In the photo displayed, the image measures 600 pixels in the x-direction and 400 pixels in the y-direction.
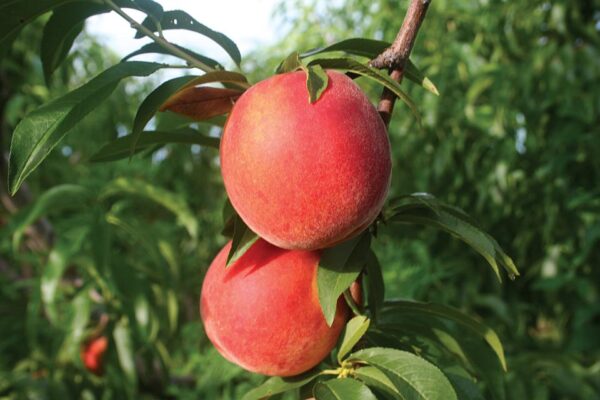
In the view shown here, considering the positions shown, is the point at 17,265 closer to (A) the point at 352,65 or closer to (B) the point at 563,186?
(B) the point at 563,186

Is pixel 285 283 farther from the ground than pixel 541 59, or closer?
farther from the ground

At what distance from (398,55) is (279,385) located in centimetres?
25

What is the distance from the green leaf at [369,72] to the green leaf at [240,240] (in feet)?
0.38

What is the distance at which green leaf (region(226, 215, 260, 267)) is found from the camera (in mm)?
431

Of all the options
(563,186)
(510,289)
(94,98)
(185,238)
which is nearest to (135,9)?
(94,98)

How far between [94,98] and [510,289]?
1278 mm

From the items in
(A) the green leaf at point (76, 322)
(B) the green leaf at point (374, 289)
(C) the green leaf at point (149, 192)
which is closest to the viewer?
(B) the green leaf at point (374, 289)

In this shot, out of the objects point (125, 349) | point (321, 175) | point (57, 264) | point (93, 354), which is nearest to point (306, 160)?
point (321, 175)

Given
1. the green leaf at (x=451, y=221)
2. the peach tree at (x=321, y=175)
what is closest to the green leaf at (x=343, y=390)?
the peach tree at (x=321, y=175)

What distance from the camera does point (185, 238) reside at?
2.14 metres

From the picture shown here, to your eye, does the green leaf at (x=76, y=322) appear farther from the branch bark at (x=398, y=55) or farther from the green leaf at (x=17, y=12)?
the branch bark at (x=398, y=55)

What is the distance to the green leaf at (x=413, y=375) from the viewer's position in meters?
0.39

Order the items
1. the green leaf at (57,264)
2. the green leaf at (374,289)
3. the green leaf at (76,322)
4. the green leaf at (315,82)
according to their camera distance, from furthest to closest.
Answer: the green leaf at (76,322), the green leaf at (57,264), the green leaf at (374,289), the green leaf at (315,82)

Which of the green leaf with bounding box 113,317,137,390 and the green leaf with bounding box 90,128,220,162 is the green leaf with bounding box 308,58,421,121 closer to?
the green leaf with bounding box 90,128,220,162
